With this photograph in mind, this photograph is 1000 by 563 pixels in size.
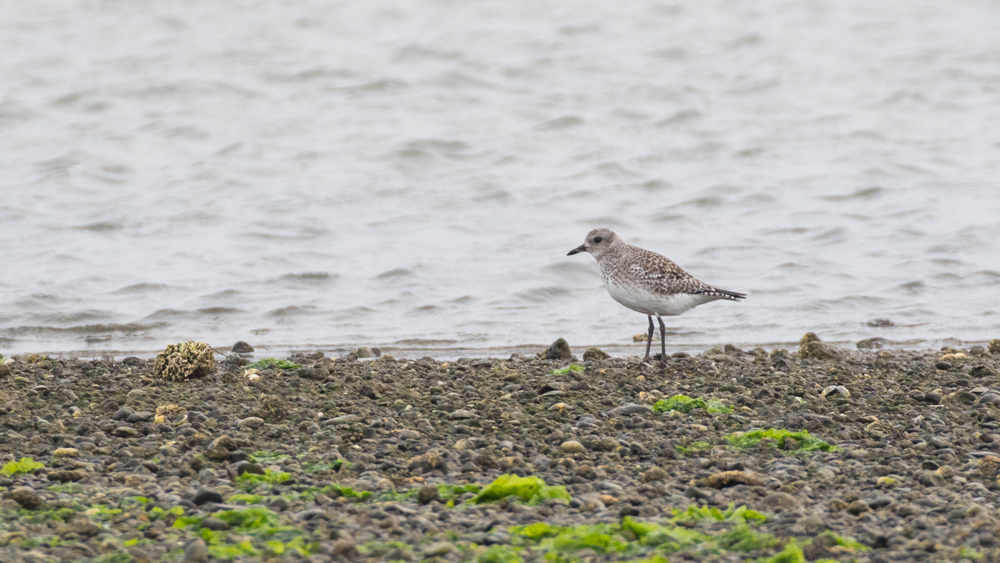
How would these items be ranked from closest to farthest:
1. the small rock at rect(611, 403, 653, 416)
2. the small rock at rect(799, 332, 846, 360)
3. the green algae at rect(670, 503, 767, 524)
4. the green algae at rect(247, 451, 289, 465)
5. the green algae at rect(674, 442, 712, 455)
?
the green algae at rect(670, 503, 767, 524) < the green algae at rect(247, 451, 289, 465) < the green algae at rect(674, 442, 712, 455) < the small rock at rect(611, 403, 653, 416) < the small rock at rect(799, 332, 846, 360)

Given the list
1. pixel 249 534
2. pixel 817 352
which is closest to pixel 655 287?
pixel 817 352

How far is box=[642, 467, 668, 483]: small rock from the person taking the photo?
5.06 meters

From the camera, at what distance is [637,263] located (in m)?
8.72

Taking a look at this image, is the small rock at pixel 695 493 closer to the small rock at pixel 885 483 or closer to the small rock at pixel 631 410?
the small rock at pixel 885 483

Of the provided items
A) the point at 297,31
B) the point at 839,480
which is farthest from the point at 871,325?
the point at 297,31

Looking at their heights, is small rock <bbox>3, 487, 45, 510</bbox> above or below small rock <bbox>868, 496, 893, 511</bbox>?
above

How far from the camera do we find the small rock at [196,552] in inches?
152

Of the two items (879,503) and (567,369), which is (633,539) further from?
(567,369)

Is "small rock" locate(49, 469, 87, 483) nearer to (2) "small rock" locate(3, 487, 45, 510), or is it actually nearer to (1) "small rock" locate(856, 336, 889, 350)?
(2) "small rock" locate(3, 487, 45, 510)

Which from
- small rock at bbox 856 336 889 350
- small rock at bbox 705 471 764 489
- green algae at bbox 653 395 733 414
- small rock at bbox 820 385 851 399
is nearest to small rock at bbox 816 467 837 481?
small rock at bbox 705 471 764 489

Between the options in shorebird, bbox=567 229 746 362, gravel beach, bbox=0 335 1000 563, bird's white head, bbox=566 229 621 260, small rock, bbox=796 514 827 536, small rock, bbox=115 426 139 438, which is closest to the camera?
gravel beach, bbox=0 335 1000 563

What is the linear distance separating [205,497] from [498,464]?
156 cm

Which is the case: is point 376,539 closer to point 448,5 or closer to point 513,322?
point 513,322

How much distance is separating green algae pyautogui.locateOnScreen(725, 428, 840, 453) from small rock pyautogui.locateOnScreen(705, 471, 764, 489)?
0.77 metres
